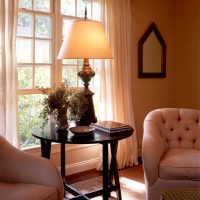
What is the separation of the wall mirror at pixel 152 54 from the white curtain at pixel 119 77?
344mm

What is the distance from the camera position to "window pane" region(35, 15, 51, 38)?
2.88 meters

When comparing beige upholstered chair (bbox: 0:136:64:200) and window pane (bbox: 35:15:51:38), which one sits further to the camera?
window pane (bbox: 35:15:51:38)

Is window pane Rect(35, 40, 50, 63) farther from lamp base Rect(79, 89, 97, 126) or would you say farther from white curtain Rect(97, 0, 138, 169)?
lamp base Rect(79, 89, 97, 126)

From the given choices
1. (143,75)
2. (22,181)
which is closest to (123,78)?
(143,75)

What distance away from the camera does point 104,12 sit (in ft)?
10.5

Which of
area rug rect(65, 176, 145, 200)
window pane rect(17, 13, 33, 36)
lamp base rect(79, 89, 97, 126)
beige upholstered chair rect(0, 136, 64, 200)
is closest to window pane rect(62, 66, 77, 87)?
window pane rect(17, 13, 33, 36)

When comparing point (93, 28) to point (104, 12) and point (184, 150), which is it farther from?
Result: point (184, 150)

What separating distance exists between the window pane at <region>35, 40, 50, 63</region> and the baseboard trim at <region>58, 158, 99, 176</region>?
1.16 m

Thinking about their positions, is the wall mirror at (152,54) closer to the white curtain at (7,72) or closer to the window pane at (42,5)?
the window pane at (42,5)

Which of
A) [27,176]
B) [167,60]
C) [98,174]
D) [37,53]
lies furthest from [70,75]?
[167,60]

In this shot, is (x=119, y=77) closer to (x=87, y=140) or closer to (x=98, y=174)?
(x=98, y=174)

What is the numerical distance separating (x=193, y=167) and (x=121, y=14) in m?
1.95

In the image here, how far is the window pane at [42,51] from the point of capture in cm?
291

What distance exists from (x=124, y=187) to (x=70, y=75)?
4.24 ft
